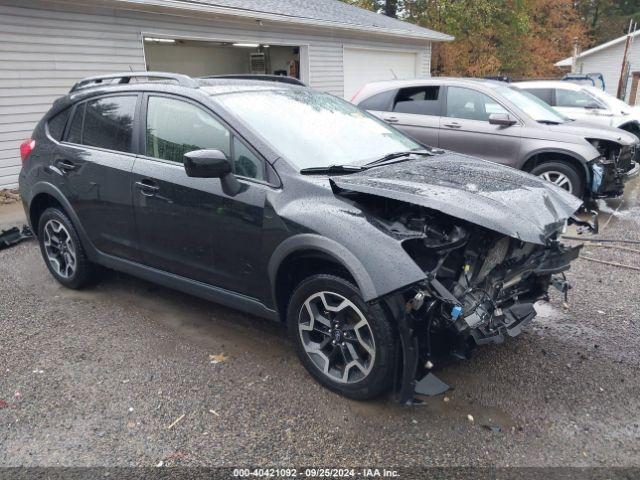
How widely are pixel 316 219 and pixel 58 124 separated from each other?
2.96 m

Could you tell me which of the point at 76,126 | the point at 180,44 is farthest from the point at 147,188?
the point at 180,44

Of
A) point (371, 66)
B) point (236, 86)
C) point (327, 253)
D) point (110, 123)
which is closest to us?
point (327, 253)

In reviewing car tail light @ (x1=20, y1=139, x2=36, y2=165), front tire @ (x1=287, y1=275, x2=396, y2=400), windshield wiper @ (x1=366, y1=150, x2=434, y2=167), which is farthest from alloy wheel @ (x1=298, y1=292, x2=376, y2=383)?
car tail light @ (x1=20, y1=139, x2=36, y2=165)

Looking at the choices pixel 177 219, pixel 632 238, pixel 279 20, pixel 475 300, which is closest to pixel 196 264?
pixel 177 219

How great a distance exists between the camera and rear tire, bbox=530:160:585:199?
6.70m

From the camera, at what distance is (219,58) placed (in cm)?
1616

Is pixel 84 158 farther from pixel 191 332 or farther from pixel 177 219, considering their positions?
pixel 191 332

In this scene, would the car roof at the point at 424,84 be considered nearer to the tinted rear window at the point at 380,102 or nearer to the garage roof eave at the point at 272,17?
the tinted rear window at the point at 380,102

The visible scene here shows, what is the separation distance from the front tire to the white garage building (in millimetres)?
7579

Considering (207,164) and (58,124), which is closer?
(207,164)

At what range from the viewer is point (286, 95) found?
3.90m

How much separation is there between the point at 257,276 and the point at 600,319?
2646mm

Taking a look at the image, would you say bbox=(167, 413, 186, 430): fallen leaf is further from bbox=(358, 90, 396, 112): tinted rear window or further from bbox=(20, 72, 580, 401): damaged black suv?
bbox=(358, 90, 396, 112): tinted rear window

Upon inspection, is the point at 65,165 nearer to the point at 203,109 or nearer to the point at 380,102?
the point at 203,109
